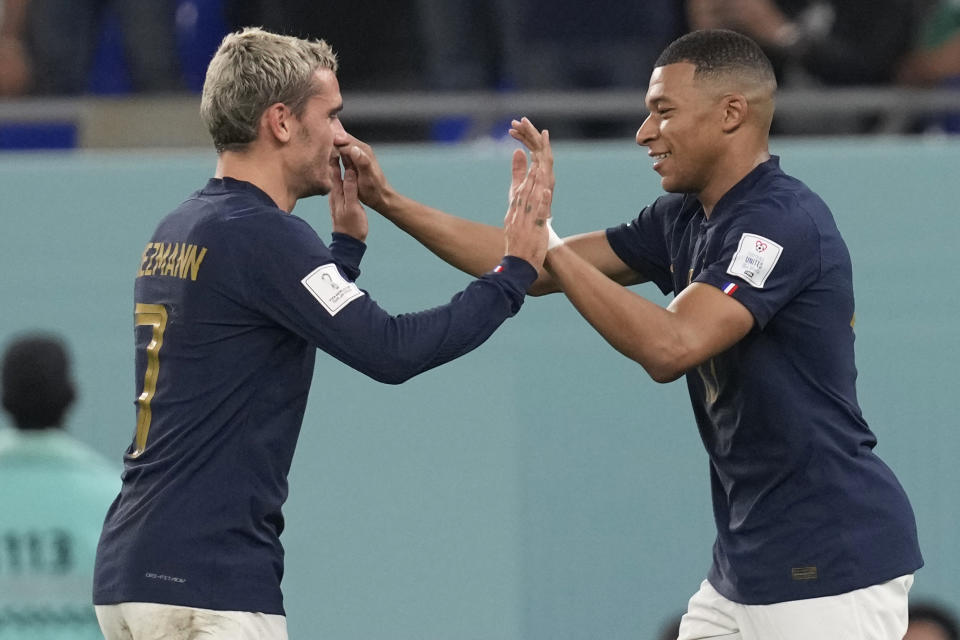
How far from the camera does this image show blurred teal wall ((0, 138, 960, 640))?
6.00m

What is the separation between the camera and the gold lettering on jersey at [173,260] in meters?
3.29

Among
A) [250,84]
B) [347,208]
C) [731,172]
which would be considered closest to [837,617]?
[731,172]

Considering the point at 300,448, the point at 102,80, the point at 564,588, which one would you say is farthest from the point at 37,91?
the point at 564,588

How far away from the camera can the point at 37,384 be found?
446cm

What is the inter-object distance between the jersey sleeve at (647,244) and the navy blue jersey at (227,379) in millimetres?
897

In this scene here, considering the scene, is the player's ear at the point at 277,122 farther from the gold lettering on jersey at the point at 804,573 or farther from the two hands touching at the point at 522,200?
the gold lettering on jersey at the point at 804,573

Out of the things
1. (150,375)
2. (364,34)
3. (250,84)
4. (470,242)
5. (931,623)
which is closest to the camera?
(150,375)

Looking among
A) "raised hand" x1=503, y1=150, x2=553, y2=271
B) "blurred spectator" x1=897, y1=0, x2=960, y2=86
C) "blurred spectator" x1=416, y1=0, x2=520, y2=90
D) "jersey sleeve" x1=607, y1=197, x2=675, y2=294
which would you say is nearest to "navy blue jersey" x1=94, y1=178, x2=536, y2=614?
"raised hand" x1=503, y1=150, x2=553, y2=271

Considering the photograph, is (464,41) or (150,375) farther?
(464,41)

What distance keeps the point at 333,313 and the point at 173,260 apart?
0.37 m

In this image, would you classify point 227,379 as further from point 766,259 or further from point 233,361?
point 766,259

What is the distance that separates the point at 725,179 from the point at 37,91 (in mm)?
3899

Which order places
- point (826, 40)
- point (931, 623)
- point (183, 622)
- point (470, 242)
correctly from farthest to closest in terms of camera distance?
point (826, 40) < point (931, 623) < point (470, 242) < point (183, 622)

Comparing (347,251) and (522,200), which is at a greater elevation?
(522,200)
